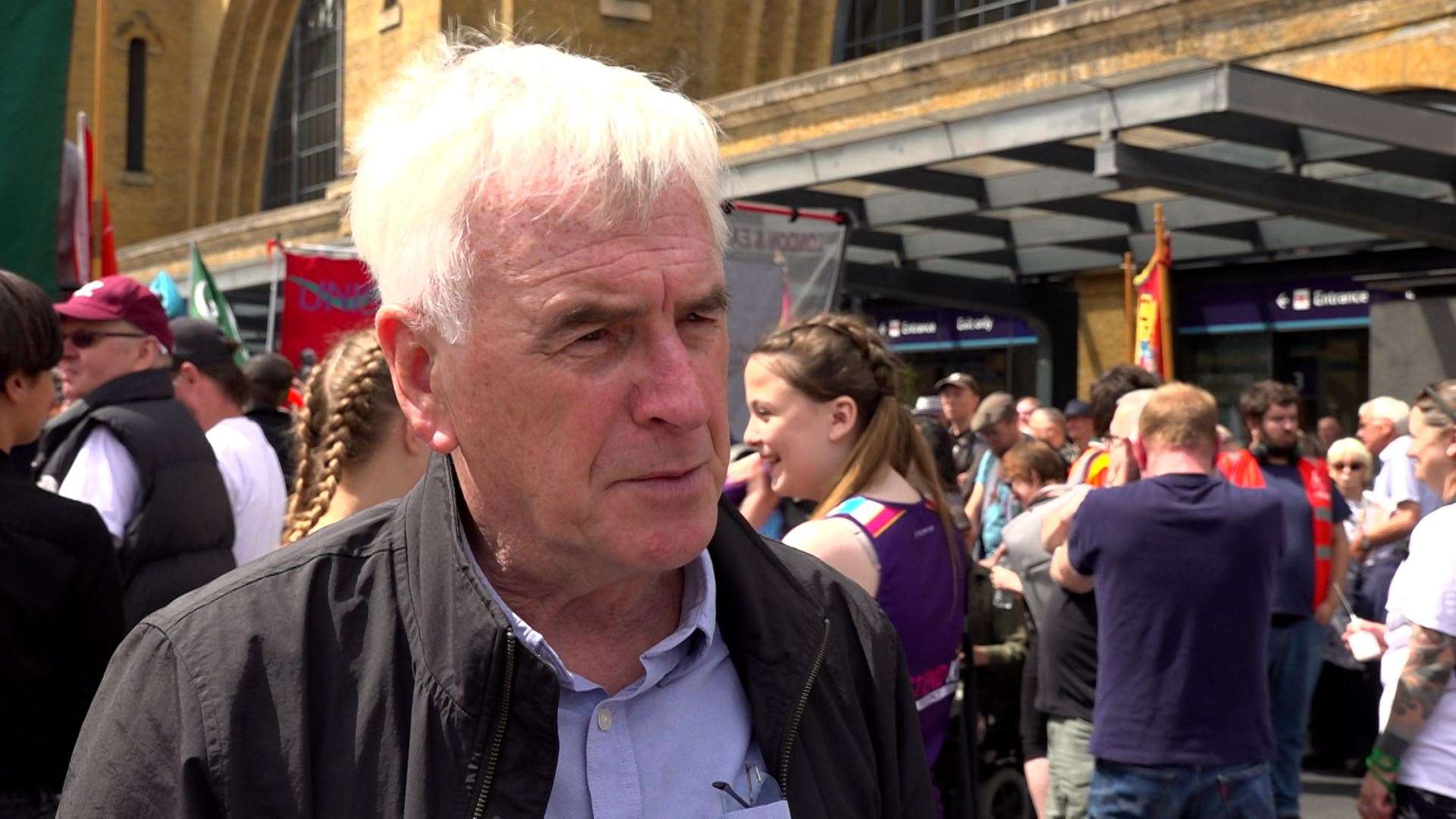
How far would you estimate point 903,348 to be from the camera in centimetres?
1842

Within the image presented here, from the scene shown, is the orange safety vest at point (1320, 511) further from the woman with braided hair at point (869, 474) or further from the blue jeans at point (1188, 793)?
the woman with braided hair at point (869, 474)

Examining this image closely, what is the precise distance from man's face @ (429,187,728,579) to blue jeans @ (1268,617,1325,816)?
19.6 feet

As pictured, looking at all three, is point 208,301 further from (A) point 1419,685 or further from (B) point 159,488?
(A) point 1419,685

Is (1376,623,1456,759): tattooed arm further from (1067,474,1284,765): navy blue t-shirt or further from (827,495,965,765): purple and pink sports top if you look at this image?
(827,495,965,765): purple and pink sports top

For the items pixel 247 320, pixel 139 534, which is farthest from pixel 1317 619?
pixel 247 320

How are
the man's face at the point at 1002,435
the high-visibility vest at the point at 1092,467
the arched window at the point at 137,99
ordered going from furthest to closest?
the arched window at the point at 137,99, the man's face at the point at 1002,435, the high-visibility vest at the point at 1092,467

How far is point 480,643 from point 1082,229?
13.7 meters

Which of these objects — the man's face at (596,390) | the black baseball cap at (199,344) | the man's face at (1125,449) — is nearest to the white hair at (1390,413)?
the man's face at (1125,449)

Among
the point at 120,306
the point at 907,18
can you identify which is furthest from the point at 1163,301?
the point at 907,18

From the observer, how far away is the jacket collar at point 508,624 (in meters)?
1.48

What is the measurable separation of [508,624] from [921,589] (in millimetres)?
2276

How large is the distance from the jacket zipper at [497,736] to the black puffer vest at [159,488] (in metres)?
2.87

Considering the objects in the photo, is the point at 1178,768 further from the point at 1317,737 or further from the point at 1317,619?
the point at 1317,737

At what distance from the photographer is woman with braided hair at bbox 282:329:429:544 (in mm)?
3191
